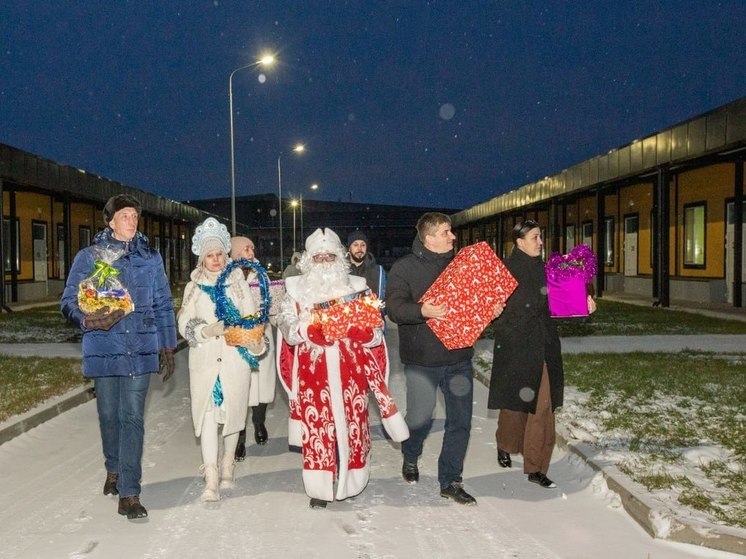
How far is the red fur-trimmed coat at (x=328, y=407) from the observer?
5.89 meters

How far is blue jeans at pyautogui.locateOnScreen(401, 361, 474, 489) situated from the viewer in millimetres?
6129

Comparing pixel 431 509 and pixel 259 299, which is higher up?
pixel 259 299

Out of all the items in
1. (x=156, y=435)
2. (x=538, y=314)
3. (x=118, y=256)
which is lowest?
(x=156, y=435)

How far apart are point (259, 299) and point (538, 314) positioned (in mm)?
2137

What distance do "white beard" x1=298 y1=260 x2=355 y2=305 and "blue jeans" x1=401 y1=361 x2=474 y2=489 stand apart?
87 centimetres

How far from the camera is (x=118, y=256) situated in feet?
19.1

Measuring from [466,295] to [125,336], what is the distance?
2376mm

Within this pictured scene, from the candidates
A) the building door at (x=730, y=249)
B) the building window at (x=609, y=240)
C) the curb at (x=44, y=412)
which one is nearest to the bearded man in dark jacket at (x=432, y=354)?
the curb at (x=44, y=412)

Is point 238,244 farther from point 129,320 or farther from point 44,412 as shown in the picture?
point 44,412

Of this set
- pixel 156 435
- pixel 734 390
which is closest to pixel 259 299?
pixel 156 435

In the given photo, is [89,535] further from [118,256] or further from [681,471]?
[681,471]

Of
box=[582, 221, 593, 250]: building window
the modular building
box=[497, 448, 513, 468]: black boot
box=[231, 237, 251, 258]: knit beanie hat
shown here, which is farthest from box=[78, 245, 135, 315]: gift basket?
box=[582, 221, 593, 250]: building window

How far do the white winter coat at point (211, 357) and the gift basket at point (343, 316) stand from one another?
0.69m

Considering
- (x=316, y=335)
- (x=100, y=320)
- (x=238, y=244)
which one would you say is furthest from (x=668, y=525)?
(x=238, y=244)
